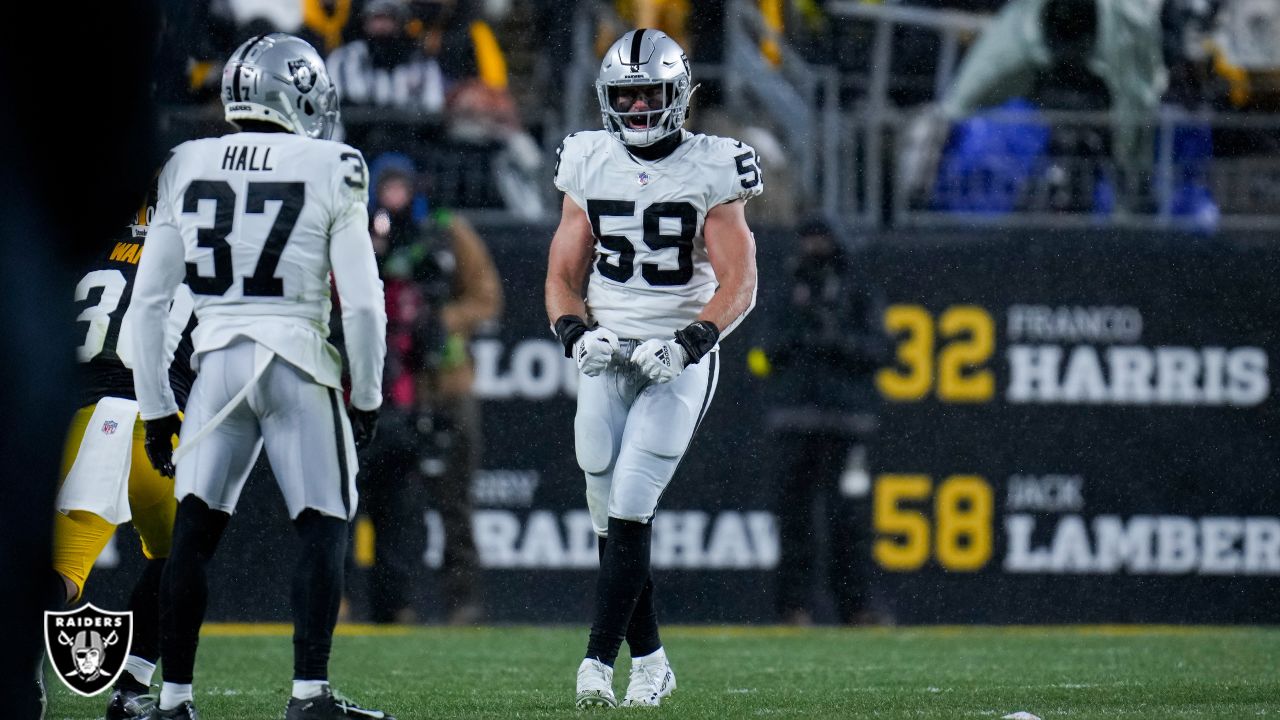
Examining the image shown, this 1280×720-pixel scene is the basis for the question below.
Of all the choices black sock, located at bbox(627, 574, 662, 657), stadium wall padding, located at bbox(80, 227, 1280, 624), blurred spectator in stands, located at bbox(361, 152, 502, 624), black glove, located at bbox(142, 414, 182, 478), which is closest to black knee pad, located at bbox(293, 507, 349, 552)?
black glove, located at bbox(142, 414, 182, 478)

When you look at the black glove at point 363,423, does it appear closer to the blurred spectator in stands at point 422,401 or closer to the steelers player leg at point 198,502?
the steelers player leg at point 198,502

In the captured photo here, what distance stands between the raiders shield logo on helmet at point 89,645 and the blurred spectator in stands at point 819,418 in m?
4.30

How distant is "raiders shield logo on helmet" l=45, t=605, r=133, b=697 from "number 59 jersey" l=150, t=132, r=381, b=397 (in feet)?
3.17

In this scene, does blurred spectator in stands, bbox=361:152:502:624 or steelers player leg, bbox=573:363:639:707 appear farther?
blurred spectator in stands, bbox=361:152:502:624

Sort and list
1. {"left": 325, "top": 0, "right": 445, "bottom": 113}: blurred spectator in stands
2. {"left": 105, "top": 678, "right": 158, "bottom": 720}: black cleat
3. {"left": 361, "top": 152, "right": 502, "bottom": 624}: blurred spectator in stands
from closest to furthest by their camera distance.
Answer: {"left": 105, "top": 678, "right": 158, "bottom": 720}: black cleat
{"left": 361, "top": 152, "right": 502, "bottom": 624}: blurred spectator in stands
{"left": 325, "top": 0, "right": 445, "bottom": 113}: blurred spectator in stands

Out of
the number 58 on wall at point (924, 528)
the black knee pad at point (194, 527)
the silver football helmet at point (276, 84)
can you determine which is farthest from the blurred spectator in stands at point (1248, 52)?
the black knee pad at point (194, 527)

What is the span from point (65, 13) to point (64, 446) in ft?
2.23

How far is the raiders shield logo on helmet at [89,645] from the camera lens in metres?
5.02

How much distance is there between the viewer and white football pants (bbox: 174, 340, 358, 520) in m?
4.38

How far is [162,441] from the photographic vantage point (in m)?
4.57

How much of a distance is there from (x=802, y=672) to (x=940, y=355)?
109 inches

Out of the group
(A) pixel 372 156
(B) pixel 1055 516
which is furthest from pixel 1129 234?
(A) pixel 372 156

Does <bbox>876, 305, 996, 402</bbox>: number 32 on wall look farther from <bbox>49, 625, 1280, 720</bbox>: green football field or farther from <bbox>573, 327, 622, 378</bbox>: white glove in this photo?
<bbox>573, 327, 622, 378</bbox>: white glove

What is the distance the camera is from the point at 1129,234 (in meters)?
9.02
